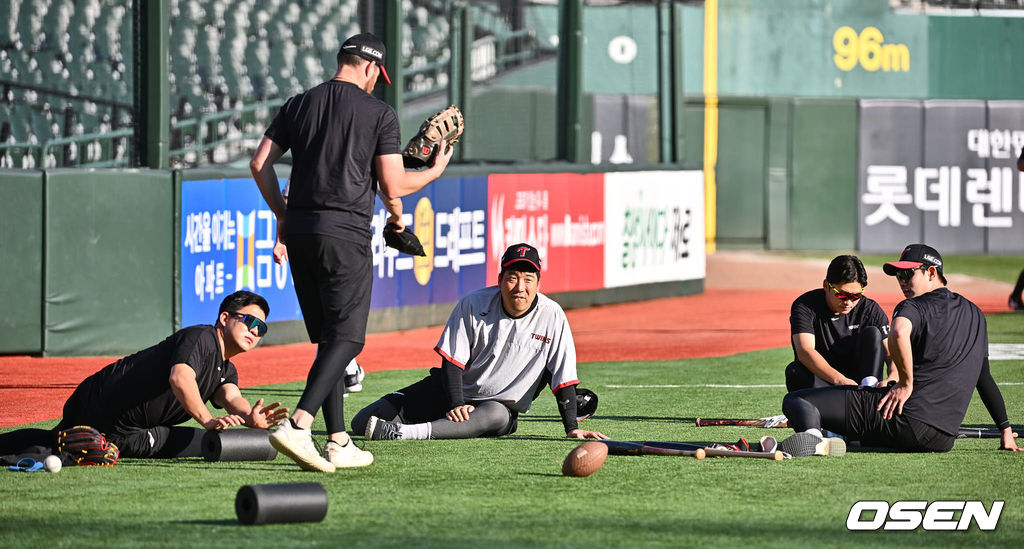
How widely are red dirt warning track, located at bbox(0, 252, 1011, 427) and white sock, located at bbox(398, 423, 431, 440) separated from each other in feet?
9.22

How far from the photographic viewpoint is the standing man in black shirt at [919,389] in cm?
772

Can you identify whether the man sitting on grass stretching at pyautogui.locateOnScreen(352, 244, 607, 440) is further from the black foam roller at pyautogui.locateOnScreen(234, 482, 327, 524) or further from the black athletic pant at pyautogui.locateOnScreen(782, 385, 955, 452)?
the black foam roller at pyautogui.locateOnScreen(234, 482, 327, 524)

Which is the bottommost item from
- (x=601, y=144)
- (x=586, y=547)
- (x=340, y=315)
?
(x=586, y=547)

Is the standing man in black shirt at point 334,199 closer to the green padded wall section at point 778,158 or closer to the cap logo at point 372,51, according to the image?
the cap logo at point 372,51

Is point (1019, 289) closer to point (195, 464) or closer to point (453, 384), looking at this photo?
Result: point (453, 384)

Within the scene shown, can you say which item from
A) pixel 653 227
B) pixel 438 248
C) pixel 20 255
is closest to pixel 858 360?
pixel 20 255

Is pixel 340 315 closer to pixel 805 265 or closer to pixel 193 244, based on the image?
pixel 193 244

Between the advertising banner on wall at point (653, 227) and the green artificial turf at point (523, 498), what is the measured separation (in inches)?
445

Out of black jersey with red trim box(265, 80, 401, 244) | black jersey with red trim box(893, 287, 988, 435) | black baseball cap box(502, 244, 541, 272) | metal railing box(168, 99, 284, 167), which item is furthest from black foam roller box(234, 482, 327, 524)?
metal railing box(168, 99, 284, 167)

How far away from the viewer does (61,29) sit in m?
18.3

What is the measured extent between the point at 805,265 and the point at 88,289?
1492 cm

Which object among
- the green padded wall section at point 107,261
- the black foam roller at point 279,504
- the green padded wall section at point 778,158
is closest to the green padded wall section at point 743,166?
the green padded wall section at point 778,158

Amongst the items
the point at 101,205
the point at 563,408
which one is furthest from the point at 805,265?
the point at 563,408

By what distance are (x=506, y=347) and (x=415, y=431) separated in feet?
2.30
